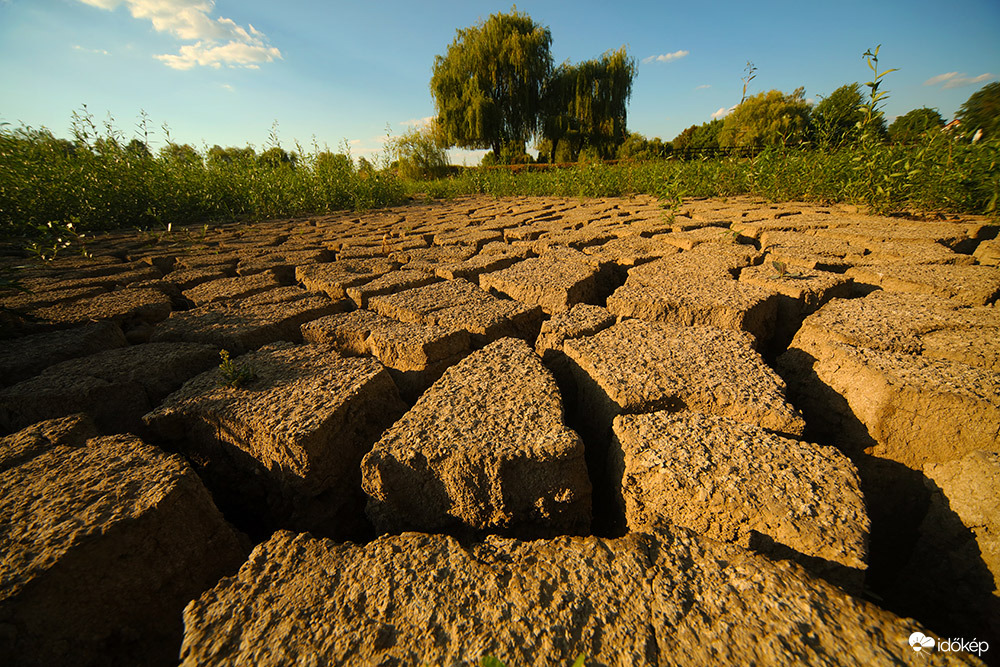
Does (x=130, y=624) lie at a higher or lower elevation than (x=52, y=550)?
lower

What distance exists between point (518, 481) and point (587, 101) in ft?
67.6

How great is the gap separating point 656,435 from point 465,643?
575 mm

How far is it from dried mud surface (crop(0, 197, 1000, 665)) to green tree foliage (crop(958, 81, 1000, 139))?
2796mm

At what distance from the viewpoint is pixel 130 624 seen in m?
0.73

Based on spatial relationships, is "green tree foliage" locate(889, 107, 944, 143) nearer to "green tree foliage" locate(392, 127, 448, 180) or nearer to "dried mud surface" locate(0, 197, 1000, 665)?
"dried mud surface" locate(0, 197, 1000, 665)

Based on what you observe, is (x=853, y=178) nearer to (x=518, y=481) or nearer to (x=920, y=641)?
(x=920, y=641)

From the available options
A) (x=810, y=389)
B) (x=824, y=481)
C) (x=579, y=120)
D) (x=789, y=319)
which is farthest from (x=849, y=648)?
(x=579, y=120)

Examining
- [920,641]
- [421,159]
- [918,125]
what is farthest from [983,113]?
[421,159]

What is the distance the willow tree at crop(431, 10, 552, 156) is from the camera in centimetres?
1688

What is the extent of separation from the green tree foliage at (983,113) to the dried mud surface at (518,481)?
2796 millimetres

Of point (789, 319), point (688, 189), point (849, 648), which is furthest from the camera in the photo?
point (688, 189)

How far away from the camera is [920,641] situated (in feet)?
1.76

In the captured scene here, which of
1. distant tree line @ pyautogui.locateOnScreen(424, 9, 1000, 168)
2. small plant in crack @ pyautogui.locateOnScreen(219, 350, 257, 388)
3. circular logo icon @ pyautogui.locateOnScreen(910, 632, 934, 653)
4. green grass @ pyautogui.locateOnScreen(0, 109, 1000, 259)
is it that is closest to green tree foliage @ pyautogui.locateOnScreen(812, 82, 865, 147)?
green grass @ pyautogui.locateOnScreen(0, 109, 1000, 259)

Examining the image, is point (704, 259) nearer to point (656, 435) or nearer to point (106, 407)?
point (656, 435)
